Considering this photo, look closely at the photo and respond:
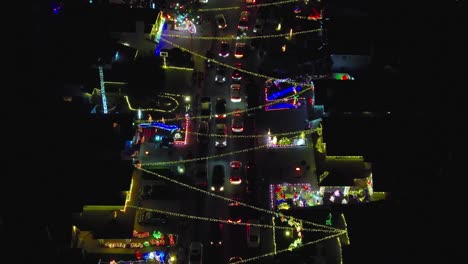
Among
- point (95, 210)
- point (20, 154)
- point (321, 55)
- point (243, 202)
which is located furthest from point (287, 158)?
point (20, 154)

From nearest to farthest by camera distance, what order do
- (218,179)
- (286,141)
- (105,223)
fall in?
1. (105,223)
2. (218,179)
3. (286,141)

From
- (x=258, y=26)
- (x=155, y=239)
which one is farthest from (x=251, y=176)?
(x=258, y=26)

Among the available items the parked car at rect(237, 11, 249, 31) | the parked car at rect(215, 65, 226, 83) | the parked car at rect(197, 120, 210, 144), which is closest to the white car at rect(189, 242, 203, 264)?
the parked car at rect(197, 120, 210, 144)

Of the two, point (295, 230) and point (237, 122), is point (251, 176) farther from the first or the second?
point (295, 230)

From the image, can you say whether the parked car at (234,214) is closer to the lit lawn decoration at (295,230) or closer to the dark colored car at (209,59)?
the lit lawn decoration at (295,230)

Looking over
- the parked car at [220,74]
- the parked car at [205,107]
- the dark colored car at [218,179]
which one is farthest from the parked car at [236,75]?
the dark colored car at [218,179]

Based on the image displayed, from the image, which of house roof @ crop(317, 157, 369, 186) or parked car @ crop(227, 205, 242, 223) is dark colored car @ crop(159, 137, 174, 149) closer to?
parked car @ crop(227, 205, 242, 223)

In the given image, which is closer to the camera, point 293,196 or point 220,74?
point 293,196

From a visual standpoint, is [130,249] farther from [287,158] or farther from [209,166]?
[287,158]
